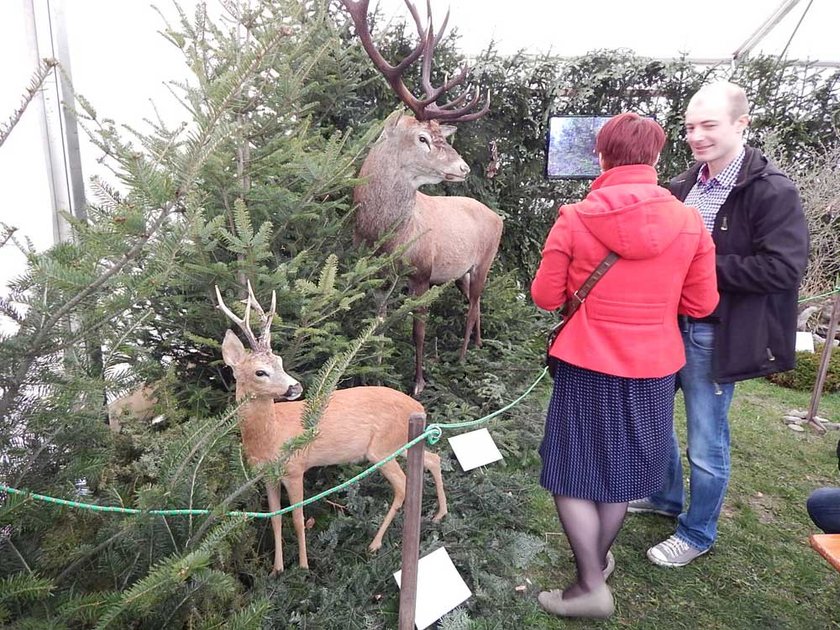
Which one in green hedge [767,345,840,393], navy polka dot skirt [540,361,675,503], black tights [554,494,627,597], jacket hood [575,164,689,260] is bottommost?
green hedge [767,345,840,393]

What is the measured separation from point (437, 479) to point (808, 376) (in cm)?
455

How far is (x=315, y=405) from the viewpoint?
4.22 ft

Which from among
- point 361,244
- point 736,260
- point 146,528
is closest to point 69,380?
point 146,528

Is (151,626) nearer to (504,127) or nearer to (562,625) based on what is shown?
(562,625)

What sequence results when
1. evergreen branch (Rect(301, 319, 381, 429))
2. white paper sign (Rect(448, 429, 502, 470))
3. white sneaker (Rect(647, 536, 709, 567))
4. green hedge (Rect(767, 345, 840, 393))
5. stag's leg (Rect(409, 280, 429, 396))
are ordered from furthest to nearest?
green hedge (Rect(767, 345, 840, 393)), stag's leg (Rect(409, 280, 429, 396)), white sneaker (Rect(647, 536, 709, 567)), white paper sign (Rect(448, 429, 502, 470)), evergreen branch (Rect(301, 319, 381, 429))

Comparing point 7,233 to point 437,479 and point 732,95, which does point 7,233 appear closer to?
point 437,479

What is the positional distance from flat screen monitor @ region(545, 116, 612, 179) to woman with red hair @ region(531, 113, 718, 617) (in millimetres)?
4046

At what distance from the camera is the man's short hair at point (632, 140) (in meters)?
1.78

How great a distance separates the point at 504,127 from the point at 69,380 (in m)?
5.50

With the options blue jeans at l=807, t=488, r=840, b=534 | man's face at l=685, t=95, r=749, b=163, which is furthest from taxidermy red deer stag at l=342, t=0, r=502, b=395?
blue jeans at l=807, t=488, r=840, b=534

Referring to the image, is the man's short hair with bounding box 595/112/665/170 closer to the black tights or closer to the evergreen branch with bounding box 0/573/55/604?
the black tights

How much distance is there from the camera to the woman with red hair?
177cm

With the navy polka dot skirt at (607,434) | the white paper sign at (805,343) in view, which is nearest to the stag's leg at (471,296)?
the navy polka dot skirt at (607,434)

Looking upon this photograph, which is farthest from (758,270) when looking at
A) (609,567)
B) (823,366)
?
(823,366)
